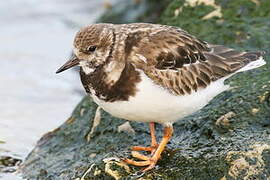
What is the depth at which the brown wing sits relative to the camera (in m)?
4.20

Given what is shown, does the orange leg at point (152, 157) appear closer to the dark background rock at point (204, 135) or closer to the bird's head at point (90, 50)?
the dark background rock at point (204, 135)

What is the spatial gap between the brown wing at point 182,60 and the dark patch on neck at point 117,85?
95mm

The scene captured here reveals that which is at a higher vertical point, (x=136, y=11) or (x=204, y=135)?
(x=204, y=135)

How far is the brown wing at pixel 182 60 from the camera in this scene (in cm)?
420

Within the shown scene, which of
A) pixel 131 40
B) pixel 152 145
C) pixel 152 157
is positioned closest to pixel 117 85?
pixel 131 40

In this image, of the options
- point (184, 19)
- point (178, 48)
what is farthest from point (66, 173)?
point (184, 19)

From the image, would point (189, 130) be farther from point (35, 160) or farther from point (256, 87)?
point (35, 160)

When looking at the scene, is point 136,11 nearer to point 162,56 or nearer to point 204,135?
point 204,135

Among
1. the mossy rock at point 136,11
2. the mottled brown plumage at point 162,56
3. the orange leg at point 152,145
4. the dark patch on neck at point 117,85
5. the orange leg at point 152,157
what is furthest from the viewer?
the mossy rock at point 136,11

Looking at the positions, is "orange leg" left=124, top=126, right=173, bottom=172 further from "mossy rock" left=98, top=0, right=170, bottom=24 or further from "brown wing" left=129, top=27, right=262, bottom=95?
"mossy rock" left=98, top=0, right=170, bottom=24

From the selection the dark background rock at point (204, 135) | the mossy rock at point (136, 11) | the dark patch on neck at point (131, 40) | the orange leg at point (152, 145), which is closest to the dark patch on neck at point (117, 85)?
the dark patch on neck at point (131, 40)

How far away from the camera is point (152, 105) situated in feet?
Result: 13.3

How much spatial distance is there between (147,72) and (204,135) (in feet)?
2.49

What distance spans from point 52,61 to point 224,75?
4.61 m
